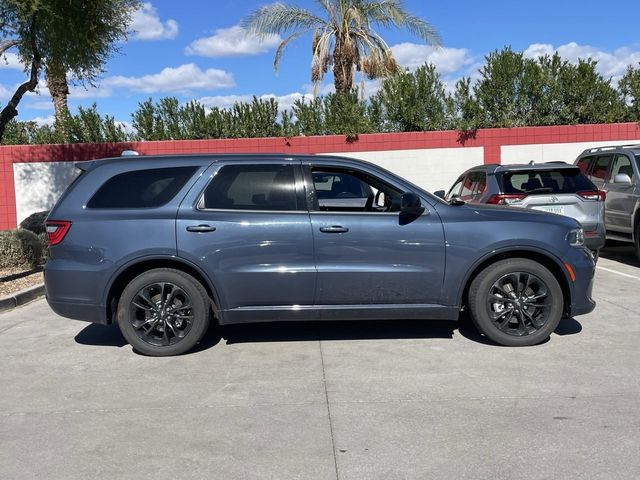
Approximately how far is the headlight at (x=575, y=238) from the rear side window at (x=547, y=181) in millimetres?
2792

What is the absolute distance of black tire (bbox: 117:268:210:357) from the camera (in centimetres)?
556

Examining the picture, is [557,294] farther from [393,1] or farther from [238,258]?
[393,1]

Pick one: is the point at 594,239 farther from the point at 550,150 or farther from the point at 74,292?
the point at 550,150

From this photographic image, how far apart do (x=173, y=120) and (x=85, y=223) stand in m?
11.1

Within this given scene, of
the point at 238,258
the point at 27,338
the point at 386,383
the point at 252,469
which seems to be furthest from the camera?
the point at 27,338

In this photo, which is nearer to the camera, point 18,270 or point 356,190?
point 356,190

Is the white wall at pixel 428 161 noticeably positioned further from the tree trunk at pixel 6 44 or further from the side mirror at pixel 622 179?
the tree trunk at pixel 6 44

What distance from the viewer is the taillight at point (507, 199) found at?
8.40m

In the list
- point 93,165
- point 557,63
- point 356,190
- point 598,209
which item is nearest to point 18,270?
point 93,165

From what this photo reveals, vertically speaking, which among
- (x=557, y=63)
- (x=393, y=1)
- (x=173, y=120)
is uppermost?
(x=393, y=1)

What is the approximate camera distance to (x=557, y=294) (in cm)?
565

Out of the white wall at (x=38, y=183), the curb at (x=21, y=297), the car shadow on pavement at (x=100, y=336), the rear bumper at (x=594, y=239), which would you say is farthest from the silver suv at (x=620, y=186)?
the white wall at (x=38, y=183)

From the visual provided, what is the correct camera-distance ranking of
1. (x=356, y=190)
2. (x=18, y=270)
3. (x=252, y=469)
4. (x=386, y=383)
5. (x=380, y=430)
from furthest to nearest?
(x=18, y=270) < (x=356, y=190) < (x=386, y=383) < (x=380, y=430) < (x=252, y=469)

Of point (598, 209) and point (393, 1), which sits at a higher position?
point (393, 1)
